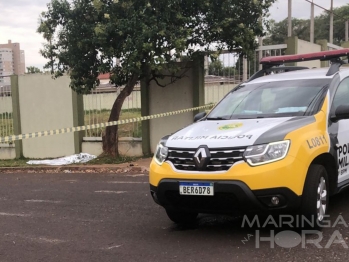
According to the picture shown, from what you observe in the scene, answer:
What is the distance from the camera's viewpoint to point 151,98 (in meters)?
12.8

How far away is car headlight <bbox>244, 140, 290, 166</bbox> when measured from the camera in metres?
4.17

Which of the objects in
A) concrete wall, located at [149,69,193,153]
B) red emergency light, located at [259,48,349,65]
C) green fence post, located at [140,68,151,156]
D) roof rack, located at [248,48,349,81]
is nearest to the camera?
roof rack, located at [248,48,349,81]

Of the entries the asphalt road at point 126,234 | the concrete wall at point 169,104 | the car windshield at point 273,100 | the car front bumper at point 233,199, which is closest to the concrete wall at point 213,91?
the concrete wall at point 169,104

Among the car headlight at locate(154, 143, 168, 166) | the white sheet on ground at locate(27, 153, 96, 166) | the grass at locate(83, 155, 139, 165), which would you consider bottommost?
the white sheet on ground at locate(27, 153, 96, 166)

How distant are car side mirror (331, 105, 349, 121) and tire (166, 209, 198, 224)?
1969 millimetres

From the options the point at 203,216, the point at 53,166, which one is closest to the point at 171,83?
the point at 53,166

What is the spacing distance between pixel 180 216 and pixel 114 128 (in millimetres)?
7224

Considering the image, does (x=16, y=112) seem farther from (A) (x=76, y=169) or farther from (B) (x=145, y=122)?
(A) (x=76, y=169)

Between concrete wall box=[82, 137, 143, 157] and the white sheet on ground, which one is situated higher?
concrete wall box=[82, 137, 143, 157]

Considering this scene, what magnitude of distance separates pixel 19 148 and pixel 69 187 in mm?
7319

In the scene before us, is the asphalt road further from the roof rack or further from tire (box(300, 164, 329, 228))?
the roof rack

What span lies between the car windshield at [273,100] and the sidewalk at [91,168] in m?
4.41

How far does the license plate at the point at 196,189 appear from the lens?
4279mm

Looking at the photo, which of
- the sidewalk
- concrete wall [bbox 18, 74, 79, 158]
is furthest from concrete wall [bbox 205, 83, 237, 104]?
concrete wall [bbox 18, 74, 79, 158]
